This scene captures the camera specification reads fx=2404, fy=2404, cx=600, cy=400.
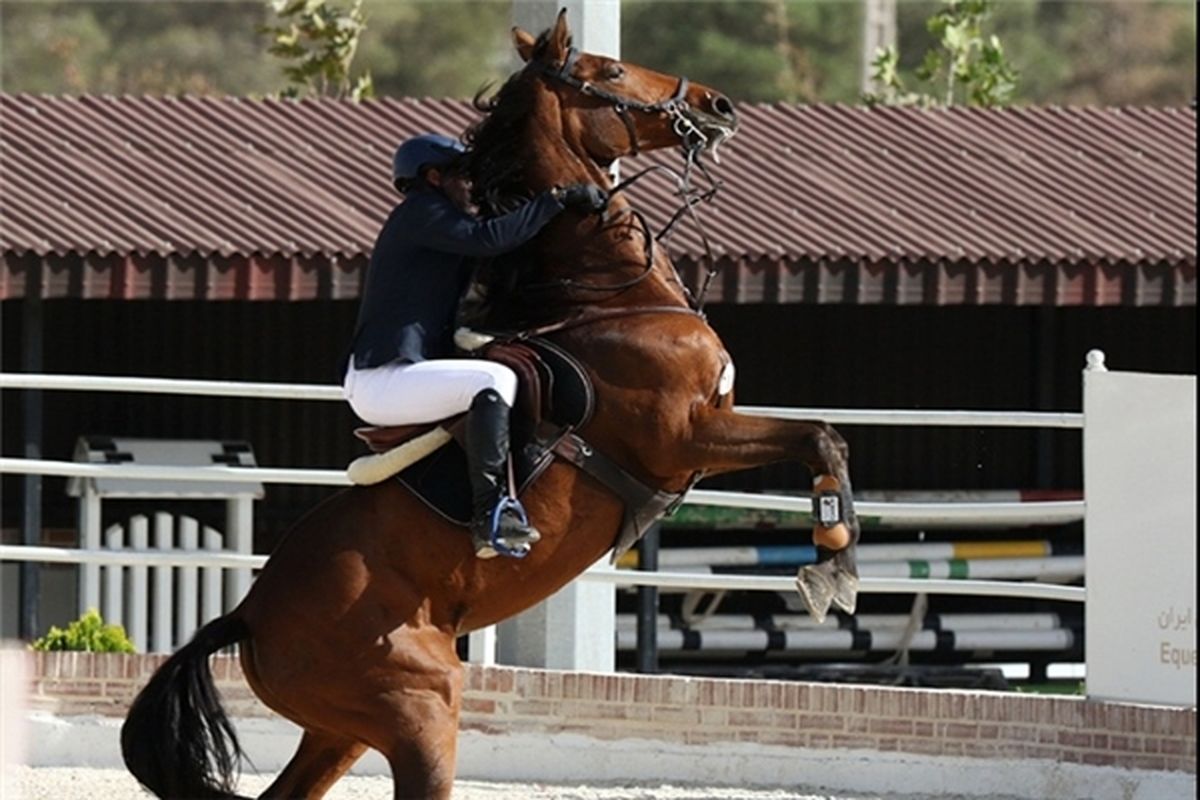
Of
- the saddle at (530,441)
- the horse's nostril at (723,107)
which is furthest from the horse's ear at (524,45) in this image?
the saddle at (530,441)

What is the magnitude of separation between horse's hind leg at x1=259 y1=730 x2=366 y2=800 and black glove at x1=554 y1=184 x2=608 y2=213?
1.65 metres

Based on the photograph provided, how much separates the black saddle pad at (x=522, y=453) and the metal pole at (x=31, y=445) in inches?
199

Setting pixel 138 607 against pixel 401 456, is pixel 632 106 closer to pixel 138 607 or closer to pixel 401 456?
pixel 401 456

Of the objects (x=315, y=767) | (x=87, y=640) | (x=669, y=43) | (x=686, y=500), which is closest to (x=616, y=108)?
(x=315, y=767)

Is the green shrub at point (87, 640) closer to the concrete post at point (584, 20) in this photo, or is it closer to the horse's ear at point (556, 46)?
the concrete post at point (584, 20)

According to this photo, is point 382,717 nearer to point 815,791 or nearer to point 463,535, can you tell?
point 463,535

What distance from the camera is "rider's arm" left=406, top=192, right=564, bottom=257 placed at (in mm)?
6707

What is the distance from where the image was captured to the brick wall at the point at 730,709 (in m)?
8.70

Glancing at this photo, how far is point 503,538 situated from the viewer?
6.63 meters

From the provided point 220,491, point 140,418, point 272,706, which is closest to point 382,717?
point 272,706

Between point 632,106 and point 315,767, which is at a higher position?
point 632,106

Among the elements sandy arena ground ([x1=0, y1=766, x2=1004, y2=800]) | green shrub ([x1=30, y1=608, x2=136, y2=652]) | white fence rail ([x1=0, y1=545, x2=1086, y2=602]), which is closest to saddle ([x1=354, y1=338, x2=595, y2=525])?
sandy arena ground ([x1=0, y1=766, x2=1004, y2=800])

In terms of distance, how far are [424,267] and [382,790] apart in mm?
2666

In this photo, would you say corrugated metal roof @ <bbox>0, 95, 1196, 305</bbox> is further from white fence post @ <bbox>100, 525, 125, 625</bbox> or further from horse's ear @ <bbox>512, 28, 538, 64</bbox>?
horse's ear @ <bbox>512, 28, 538, 64</bbox>
